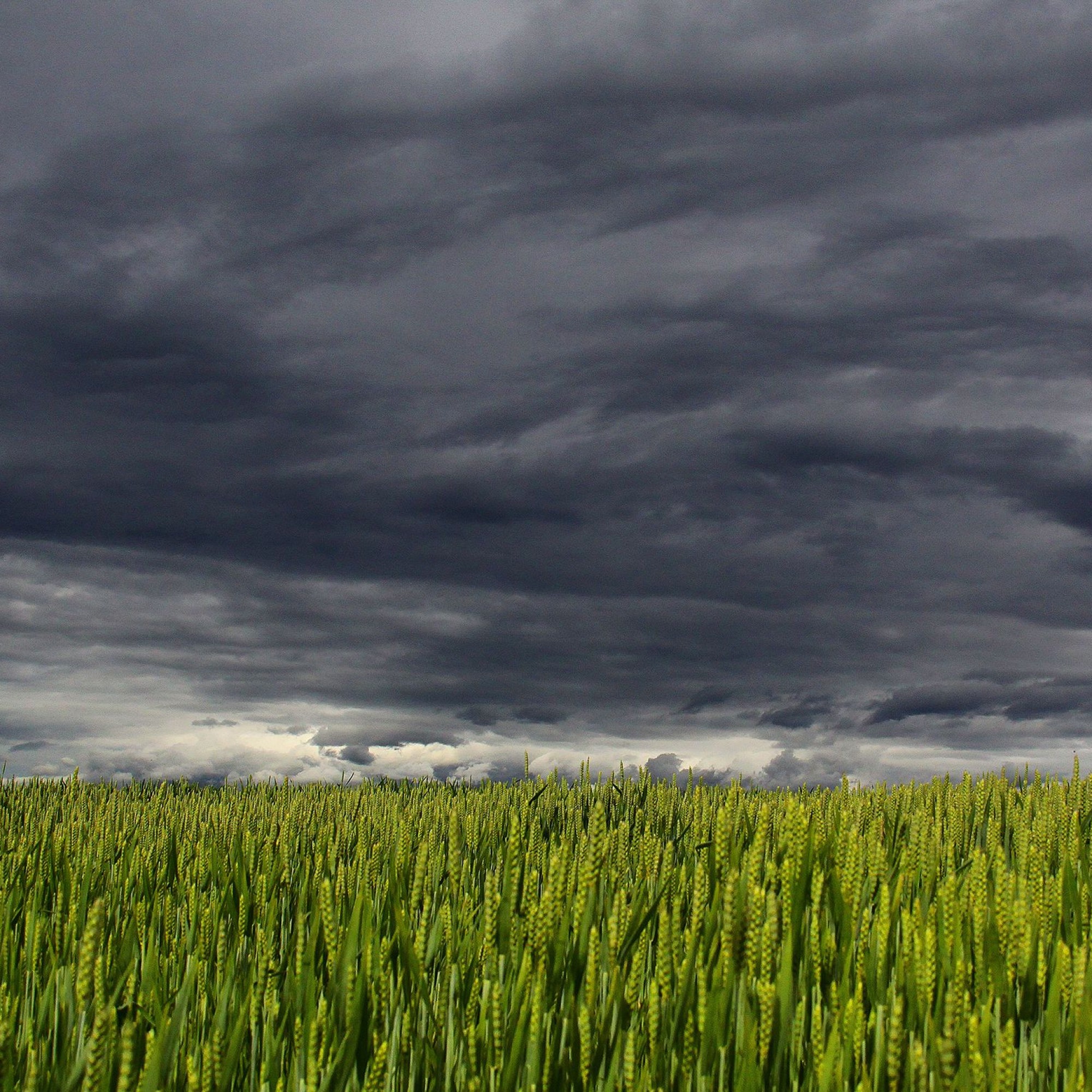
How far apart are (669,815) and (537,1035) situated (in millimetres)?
7071

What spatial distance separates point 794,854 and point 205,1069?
222cm

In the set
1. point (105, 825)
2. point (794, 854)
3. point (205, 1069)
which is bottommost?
point (205, 1069)

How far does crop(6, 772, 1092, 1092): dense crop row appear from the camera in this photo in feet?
9.72

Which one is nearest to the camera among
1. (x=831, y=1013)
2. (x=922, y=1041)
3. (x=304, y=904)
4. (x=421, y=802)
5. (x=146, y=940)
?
(x=922, y=1041)

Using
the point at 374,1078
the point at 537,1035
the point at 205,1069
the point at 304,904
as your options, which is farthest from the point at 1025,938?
the point at 304,904

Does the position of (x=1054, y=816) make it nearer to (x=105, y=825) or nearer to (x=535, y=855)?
(x=535, y=855)

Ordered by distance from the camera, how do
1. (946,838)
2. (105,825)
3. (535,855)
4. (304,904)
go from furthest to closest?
(105,825) → (946,838) → (535,855) → (304,904)

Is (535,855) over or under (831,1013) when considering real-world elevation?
over

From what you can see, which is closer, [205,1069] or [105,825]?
[205,1069]

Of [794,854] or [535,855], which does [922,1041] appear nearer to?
[794,854]

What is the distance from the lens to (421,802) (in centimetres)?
1114

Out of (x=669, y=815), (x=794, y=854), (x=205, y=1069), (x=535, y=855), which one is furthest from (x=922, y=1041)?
(x=669, y=815)

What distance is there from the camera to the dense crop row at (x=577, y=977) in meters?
2.96

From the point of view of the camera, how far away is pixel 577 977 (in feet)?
12.2
